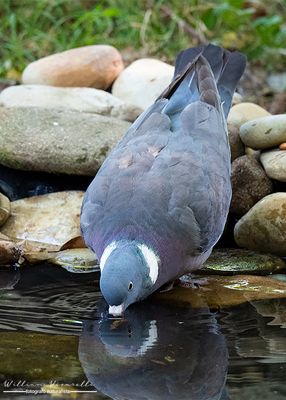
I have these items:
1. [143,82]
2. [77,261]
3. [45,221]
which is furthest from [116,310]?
[143,82]

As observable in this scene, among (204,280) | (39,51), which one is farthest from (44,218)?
(39,51)

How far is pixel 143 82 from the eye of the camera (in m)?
7.10

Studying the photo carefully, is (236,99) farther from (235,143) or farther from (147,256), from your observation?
(147,256)

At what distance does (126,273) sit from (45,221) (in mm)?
1710

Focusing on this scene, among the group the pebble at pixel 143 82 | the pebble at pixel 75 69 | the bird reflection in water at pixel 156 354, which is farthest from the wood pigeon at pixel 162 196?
the pebble at pixel 75 69

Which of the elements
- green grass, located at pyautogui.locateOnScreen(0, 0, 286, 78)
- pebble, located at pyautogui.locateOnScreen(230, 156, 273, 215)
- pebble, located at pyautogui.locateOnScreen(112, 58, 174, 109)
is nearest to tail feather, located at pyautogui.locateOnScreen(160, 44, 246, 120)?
pebble, located at pyautogui.locateOnScreen(230, 156, 273, 215)

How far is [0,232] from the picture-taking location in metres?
5.74

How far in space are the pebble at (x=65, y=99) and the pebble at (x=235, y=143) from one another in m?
0.83

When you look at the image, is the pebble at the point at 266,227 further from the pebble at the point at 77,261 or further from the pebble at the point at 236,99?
the pebble at the point at 236,99

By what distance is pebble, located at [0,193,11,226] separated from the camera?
18.8ft

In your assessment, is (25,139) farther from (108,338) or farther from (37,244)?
(108,338)

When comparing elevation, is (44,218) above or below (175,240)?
below

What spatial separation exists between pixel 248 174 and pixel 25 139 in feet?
4.38

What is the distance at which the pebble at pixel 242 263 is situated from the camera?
526 centimetres
